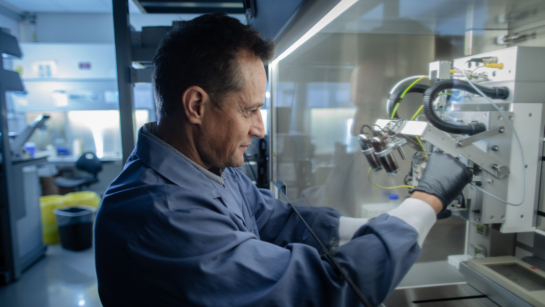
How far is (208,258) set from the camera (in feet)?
2.08

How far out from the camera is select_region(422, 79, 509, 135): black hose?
0.85m

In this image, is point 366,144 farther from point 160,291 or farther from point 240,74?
point 160,291

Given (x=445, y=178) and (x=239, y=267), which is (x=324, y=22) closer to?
(x=445, y=178)

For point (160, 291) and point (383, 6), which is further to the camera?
point (383, 6)

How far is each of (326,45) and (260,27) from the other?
13.1 inches

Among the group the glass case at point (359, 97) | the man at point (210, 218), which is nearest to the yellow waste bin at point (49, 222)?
the glass case at point (359, 97)

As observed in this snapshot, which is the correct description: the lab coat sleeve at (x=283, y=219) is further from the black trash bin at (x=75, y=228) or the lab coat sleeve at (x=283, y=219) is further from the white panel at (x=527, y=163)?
the black trash bin at (x=75, y=228)

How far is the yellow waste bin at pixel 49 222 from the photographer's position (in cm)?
330

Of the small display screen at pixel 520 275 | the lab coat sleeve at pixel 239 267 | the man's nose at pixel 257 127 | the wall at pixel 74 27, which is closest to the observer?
the lab coat sleeve at pixel 239 267

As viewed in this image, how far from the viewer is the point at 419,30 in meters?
1.42

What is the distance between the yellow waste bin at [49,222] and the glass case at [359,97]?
284cm

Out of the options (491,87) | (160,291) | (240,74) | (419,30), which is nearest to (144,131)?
(240,74)

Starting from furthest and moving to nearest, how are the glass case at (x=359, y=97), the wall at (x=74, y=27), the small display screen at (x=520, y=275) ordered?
the wall at (x=74, y=27) < the glass case at (x=359, y=97) < the small display screen at (x=520, y=275)

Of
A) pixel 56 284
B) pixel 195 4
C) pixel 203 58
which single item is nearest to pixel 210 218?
pixel 203 58
